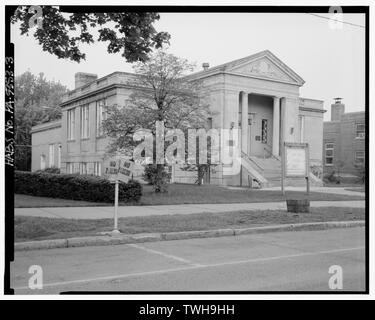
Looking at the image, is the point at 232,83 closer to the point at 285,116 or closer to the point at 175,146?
the point at 285,116

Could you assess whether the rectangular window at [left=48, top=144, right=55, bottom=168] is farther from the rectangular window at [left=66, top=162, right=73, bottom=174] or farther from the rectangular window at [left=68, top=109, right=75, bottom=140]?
the rectangular window at [left=68, top=109, right=75, bottom=140]

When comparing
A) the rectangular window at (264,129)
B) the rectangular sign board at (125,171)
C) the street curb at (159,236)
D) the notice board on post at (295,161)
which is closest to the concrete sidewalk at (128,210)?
the rectangular sign board at (125,171)

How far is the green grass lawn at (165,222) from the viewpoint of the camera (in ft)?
30.2

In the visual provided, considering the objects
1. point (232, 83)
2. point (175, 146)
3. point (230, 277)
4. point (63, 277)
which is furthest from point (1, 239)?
point (232, 83)

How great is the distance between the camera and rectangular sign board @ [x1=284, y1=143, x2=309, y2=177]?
19609 millimetres

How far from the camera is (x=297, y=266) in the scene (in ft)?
22.3

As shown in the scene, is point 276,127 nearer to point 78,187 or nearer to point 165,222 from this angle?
point 78,187

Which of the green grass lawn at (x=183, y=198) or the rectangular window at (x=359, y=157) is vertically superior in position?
the rectangular window at (x=359, y=157)

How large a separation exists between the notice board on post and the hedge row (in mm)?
7202

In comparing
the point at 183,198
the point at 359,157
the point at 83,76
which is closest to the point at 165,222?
the point at 83,76

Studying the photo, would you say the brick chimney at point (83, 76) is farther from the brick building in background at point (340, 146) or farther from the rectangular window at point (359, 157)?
the brick building in background at point (340, 146)

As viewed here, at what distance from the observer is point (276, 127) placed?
1135 inches

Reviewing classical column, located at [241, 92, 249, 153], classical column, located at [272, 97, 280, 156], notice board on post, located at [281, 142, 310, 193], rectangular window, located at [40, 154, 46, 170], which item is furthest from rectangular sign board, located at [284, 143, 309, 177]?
rectangular window, located at [40, 154, 46, 170]

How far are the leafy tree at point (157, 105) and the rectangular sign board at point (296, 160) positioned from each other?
13.7ft
